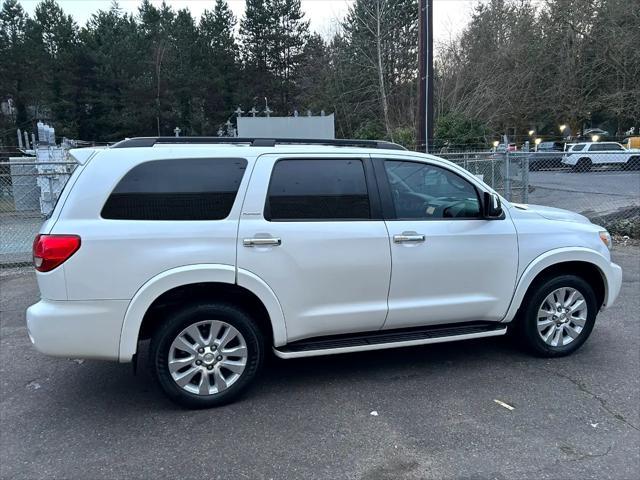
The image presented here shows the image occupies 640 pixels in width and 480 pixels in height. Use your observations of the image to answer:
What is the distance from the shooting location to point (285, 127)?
850 inches

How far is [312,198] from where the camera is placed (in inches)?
149

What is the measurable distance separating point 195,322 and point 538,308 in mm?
2820

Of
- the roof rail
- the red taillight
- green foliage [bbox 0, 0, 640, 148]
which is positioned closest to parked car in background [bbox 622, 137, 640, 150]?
green foliage [bbox 0, 0, 640, 148]

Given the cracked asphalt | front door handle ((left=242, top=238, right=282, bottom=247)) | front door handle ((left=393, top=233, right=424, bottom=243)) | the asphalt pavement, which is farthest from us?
the asphalt pavement

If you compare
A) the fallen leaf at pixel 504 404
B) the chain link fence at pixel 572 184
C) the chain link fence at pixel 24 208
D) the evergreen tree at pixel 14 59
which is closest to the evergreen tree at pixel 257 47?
the evergreen tree at pixel 14 59

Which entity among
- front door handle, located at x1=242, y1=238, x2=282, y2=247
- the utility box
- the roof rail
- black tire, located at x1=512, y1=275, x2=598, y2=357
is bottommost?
black tire, located at x1=512, y1=275, x2=598, y2=357

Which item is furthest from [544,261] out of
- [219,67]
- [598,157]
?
[219,67]

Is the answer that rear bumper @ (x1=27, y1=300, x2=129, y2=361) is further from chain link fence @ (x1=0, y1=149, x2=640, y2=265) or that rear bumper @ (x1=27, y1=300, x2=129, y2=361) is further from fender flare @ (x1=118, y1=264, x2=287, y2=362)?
chain link fence @ (x1=0, y1=149, x2=640, y2=265)

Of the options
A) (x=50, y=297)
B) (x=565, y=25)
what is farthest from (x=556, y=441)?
(x=565, y=25)

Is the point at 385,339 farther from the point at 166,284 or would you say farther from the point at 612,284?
the point at 612,284

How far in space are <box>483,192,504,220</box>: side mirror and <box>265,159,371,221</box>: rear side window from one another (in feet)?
3.25

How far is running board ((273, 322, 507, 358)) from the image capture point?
3.78m

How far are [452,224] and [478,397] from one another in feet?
4.32

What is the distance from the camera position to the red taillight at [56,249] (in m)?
3.28
